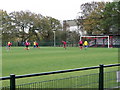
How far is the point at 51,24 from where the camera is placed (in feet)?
235

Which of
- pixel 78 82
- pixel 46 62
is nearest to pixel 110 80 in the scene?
pixel 78 82

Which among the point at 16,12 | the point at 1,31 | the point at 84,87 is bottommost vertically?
the point at 84,87

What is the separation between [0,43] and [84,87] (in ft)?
196

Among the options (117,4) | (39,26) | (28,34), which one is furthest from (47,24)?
(117,4)

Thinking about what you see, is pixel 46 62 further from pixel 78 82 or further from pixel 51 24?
pixel 51 24

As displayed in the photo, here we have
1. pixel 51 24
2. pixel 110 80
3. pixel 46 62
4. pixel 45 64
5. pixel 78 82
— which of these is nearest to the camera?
pixel 78 82

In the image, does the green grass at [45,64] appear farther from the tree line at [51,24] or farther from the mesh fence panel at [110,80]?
the tree line at [51,24]

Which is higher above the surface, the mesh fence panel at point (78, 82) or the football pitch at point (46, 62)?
the mesh fence panel at point (78, 82)

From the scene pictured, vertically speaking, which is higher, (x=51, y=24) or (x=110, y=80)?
(x=51, y=24)

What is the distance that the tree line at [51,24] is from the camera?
6129 cm

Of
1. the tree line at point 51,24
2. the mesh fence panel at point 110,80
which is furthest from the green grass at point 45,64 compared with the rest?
the tree line at point 51,24

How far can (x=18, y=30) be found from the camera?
66.3m

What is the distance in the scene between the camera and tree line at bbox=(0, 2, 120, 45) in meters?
61.3

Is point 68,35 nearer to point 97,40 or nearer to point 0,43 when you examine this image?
point 97,40
